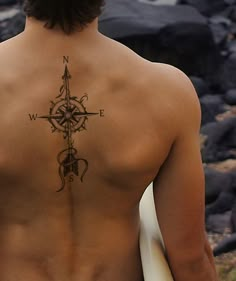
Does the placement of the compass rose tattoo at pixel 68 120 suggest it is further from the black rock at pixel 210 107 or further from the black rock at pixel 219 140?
the black rock at pixel 210 107

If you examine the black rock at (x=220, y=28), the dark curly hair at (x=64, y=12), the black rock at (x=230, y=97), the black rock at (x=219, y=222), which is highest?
the black rock at (x=220, y=28)

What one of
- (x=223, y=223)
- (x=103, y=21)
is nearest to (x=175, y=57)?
(x=103, y=21)

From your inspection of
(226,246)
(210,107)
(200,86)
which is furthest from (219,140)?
(226,246)

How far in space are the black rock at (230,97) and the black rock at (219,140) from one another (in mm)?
1791

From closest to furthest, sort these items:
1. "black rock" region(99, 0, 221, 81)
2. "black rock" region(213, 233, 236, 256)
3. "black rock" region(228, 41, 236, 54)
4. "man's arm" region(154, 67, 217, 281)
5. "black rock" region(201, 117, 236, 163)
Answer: "man's arm" region(154, 67, 217, 281) → "black rock" region(213, 233, 236, 256) → "black rock" region(201, 117, 236, 163) → "black rock" region(99, 0, 221, 81) → "black rock" region(228, 41, 236, 54)

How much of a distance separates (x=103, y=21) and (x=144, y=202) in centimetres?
877

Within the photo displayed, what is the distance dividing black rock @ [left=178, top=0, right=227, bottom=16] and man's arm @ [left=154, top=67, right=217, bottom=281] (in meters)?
12.4

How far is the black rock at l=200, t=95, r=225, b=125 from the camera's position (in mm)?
9344

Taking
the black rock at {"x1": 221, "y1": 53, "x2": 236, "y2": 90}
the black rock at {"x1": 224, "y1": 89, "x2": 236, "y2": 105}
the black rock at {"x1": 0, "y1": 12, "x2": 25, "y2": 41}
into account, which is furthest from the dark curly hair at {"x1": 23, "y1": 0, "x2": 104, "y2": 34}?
the black rock at {"x1": 0, "y1": 12, "x2": 25, "y2": 41}

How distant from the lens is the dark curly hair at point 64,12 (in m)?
1.91

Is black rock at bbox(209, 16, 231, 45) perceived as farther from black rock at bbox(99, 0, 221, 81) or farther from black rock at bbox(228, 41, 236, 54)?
black rock at bbox(99, 0, 221, 81)

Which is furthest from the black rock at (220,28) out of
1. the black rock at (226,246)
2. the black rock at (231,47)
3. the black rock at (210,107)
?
the black rock at (226,246)

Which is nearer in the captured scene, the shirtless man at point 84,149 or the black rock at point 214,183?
the shirtless man at point 84,149

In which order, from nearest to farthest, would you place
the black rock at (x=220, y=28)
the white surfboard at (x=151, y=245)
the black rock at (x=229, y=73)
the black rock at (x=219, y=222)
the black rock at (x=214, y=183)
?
the white surfboard at (x=151, y=245) → the black rock at (x=219, y=222) → the black rock at (x=214, y=183) → the black rock at (x=229, y=73) → the black rock at (x=220, y=28)
